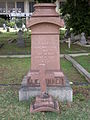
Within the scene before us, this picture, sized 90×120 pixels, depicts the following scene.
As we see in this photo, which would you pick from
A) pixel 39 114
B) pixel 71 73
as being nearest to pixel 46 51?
pixel 39 114

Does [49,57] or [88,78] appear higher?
[49,57]

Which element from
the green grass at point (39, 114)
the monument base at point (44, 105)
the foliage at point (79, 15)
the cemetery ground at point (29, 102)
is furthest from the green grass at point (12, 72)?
the foliage at point (79, 15)

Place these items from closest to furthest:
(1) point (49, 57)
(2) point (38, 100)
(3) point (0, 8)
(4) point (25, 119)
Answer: (4) point (25, 119) → (2) point (38, 100) → (1) point (49, 57) → (3) point (0, 8)

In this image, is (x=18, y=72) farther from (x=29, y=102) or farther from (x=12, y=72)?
(x=29, y=102)

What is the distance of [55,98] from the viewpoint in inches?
230

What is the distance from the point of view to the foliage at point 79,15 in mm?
16438

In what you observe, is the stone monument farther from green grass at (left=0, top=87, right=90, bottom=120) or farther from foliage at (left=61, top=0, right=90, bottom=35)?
foliage at (left=61, top=0, right=90, bottom=35)

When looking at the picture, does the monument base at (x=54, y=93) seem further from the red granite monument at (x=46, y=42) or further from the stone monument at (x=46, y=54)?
the red granite monument at (x=46, y=42)

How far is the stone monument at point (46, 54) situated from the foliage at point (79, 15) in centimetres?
1054

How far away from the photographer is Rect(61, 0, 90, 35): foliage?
16438 mm

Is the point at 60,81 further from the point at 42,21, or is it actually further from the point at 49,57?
Answer: the point at 42,21

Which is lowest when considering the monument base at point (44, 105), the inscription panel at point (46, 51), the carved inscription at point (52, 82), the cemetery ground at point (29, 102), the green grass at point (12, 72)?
the green grass at point (12, 72)

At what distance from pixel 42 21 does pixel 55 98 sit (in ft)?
6.23

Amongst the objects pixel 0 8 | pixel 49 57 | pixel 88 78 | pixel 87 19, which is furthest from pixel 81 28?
pixel 0 8
